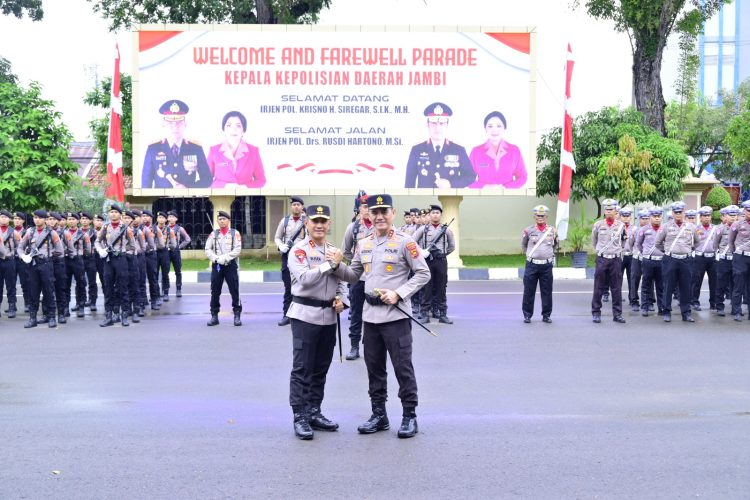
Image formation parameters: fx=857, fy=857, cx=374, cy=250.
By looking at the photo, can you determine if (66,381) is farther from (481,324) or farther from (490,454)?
(481,324)

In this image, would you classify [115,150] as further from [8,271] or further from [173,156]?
[8,271]

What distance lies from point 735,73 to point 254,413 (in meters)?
56.8

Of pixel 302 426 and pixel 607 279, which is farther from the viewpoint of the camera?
pixel 607 279

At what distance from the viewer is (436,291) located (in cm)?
1318

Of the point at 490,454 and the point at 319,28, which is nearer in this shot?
the point at 490,454

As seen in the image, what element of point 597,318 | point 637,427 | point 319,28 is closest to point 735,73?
point 319,28

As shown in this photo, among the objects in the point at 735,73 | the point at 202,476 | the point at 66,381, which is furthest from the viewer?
the point at 735,73

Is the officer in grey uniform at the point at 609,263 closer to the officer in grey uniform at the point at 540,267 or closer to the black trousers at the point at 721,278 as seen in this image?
the officer in grey uniform at the point at 540,267

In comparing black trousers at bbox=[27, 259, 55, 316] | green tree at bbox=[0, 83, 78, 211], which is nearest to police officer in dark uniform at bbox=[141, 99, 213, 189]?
green tree at bbox=[0, 83, 78, 211]

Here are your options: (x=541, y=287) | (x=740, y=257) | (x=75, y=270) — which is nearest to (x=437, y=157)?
(x=541, y=287)

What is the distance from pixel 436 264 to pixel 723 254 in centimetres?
492

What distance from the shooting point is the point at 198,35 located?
21422 millimetres

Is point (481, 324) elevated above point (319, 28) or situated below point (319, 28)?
below

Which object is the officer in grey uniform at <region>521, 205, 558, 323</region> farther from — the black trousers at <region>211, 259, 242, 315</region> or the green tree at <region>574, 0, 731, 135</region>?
the green tree at <region>574, 0, 731, 135</region>
